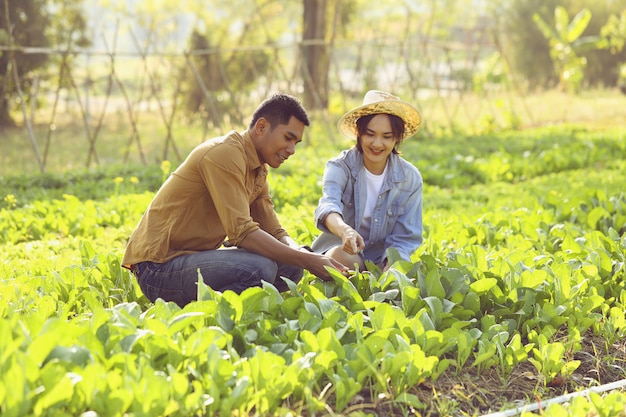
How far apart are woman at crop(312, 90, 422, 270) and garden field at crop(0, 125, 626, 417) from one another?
223mm

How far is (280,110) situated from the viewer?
12.6 feet

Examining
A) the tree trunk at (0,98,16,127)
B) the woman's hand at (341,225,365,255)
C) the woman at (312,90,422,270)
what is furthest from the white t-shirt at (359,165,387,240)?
the tree trunk at (0,98,16,127)

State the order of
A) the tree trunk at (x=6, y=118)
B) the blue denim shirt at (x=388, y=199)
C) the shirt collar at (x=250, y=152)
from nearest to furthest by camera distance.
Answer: the shirt collar at (x=250, y=152), the blue denim shirt at (x=388, y=199), the tree trunk at (x=6, y=118)

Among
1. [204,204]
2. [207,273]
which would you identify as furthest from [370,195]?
[207,273]

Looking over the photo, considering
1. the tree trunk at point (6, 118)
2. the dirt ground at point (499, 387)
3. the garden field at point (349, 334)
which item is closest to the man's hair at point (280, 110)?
the garden field at point (349, 334)

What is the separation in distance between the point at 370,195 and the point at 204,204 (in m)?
1.07

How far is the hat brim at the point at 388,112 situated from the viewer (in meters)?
4.42

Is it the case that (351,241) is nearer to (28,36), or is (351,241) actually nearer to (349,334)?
(349,334)

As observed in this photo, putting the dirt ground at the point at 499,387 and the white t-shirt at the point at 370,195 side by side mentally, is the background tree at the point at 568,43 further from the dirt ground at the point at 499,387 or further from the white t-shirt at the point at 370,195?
the dirt ground at the point at 499,387

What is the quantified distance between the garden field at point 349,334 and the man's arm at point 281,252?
126 millimetres

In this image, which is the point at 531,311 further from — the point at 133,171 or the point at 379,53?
the point at 379,53

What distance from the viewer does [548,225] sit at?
580 centimetres

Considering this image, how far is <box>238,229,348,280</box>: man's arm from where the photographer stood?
381 cm

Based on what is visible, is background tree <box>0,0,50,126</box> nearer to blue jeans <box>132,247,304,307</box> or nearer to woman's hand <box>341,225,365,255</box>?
blue jeans <box>132,247,304,307</box>
